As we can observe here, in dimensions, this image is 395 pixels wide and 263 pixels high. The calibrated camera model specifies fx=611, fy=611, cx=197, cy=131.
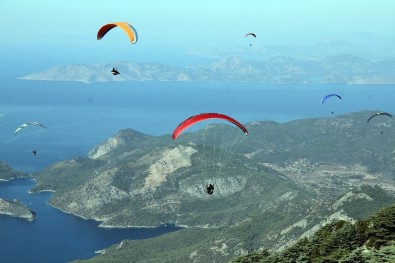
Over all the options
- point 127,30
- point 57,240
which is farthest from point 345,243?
point 57,240

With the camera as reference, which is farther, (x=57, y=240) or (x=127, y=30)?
(x=57, y=240)

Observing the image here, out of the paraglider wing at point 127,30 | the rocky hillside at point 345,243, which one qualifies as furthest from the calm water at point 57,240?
the rocky hillside at point 345,243

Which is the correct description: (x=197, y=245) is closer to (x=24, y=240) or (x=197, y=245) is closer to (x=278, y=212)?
(x=278, y=212)

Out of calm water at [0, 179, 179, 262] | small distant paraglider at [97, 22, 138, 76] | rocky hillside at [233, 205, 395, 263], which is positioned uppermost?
small distant paraglider at [97, 22, 138, 76]

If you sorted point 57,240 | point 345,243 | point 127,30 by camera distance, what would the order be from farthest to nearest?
point 57,240 < point 127,30 < point 345,243

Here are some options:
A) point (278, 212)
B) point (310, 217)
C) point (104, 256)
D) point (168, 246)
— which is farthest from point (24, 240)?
point (310, 217)

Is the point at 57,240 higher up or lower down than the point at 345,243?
lower down

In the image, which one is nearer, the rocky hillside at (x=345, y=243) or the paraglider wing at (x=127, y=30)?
the rocky hillside at (x=345, y=243)

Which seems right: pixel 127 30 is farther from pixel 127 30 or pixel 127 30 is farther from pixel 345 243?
pixel 345 243

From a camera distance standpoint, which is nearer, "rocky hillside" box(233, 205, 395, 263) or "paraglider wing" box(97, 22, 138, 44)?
"rocky hillside" box(233, 205, 395, 263)

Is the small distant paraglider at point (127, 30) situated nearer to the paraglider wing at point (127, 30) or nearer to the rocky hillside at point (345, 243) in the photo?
the paraglider wing at point (127, 30)

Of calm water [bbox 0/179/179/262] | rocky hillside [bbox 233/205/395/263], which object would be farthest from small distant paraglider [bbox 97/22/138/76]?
calm water [bbox 0/179/179/262]

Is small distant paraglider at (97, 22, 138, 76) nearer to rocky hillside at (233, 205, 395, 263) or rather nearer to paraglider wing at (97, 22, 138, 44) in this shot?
paraglider wing at (97, 22, 138, 44)
